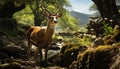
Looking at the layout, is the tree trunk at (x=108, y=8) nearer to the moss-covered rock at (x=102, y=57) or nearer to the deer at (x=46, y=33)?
the deer at (x=46, y=33)

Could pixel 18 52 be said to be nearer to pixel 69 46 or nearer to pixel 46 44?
pixel 46 44

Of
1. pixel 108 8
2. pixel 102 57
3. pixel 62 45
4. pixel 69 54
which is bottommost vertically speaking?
pixel 108 8

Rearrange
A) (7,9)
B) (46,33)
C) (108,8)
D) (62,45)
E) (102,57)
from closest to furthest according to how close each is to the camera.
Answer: (102,57), (62,45), (46,33), (108,8), (7,9)

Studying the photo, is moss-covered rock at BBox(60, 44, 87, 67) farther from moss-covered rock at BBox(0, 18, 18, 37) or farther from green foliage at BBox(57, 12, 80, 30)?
green foliage at BBox(57, 12, 80, 30)

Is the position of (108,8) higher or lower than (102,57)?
lower

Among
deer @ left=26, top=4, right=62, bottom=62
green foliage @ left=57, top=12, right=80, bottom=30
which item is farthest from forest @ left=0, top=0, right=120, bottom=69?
green foliage @ left=57, top=12, right=80, bottom=30

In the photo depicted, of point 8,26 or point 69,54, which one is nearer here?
point 69,54

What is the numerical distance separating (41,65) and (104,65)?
5640 mm

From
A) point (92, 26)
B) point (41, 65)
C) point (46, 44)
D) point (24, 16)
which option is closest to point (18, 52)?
point (46, 44)

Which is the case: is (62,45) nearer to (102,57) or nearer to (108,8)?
(102,57)

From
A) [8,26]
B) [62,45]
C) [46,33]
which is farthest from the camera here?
[8,26]

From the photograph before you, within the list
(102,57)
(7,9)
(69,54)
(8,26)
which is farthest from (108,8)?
(102,57)

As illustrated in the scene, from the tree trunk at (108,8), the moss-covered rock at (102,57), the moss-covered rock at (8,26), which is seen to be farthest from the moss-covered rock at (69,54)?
the moss-covered rock at (8,26)

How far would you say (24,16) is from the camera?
71.9 m
